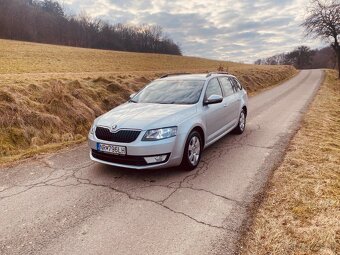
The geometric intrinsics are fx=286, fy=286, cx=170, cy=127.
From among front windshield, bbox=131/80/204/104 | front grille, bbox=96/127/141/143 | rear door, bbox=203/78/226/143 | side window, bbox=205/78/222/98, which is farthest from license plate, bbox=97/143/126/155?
side window, bbox=205/78/222/98

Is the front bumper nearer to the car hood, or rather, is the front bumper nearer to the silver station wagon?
the silver station wagon

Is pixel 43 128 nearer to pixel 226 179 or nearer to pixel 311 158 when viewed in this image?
pixel 226 179

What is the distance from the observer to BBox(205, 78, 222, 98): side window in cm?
604

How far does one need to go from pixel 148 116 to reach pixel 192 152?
1041 millimetres

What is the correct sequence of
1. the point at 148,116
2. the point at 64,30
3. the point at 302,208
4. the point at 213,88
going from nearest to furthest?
the point at 302,208 → the point at 148,116 → the point at 213,88 → the point at 64,30

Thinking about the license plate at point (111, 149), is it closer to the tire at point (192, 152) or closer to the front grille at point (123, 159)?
the front grille at point (123, 159)

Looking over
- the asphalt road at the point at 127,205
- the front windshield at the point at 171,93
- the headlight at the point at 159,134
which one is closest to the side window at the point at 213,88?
the front windshield at the point at 171,93

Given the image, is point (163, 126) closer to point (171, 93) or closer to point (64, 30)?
point (171, 93)

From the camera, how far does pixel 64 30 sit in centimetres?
9088

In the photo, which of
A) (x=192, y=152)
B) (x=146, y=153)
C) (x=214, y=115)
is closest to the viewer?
(x=146, y=153)

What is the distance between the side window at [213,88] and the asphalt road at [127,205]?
1.30 m

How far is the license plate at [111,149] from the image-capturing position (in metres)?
4.61

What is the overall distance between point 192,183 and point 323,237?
2066mm

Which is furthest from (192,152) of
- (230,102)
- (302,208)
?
(230,102)
